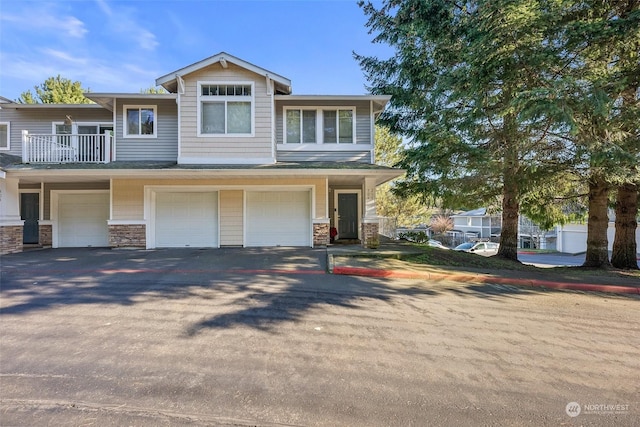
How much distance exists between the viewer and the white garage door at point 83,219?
13398 millimetres

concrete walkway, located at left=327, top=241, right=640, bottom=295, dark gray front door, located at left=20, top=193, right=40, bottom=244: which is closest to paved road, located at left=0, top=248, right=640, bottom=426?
concrete walkway, located at left=327, top=241, right=640, bottom=295

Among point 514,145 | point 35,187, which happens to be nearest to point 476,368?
point 514,145

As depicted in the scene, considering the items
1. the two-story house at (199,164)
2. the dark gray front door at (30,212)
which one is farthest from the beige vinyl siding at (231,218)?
the dark gray front door at (30,212)

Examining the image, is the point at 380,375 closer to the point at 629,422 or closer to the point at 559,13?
the point at 629,422

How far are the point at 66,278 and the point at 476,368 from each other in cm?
846

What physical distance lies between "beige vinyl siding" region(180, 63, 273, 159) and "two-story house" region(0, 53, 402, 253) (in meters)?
0.04

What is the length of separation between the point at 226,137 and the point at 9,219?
768 cm

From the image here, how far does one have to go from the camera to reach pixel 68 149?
41.9ft

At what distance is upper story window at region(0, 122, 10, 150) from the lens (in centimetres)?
1419

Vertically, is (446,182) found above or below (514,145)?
below

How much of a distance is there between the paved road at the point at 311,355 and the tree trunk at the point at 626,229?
514 centimetres

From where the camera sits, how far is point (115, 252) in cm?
A: 1141

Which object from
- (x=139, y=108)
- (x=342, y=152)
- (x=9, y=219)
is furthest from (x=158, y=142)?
(x=342, y=152)

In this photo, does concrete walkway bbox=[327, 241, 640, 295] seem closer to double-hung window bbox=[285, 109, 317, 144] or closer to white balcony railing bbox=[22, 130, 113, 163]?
double-hung window bbox=[285, 109, 317, 144]
